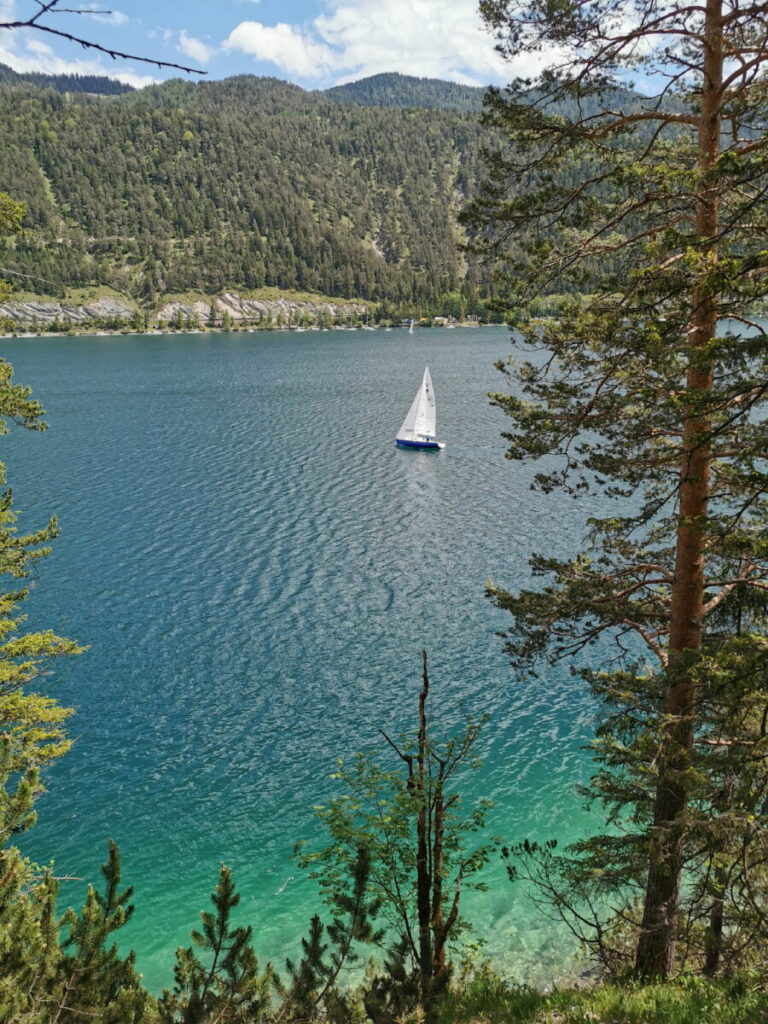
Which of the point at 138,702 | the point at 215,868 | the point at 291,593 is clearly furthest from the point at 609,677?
the point at 291,593

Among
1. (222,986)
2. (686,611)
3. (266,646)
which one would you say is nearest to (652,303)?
(686,611)

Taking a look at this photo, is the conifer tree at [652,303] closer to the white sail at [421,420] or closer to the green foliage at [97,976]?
the green foliage at [97,976]

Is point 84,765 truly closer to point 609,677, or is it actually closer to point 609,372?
point 609,677

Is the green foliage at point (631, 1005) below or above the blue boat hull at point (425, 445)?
below

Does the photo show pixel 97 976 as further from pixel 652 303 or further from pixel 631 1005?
pixel 652 303

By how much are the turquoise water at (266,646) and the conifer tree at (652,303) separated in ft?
24.6

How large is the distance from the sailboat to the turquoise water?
5.60 ft

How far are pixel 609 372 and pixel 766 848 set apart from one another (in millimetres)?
5898

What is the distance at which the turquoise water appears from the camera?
56.8ft

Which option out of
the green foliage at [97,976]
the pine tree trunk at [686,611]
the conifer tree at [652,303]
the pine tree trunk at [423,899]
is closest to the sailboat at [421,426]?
the conifer tree at [652,303]

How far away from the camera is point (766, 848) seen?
7.32 m

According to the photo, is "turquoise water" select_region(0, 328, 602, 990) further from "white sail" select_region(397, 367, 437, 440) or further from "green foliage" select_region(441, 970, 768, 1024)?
"green foliage" select_region(441, 970, 768, 1024)

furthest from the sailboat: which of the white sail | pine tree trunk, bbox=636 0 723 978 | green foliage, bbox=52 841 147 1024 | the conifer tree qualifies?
green foliage, bbox=52 841 147 1024

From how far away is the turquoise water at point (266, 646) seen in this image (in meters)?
17.3
